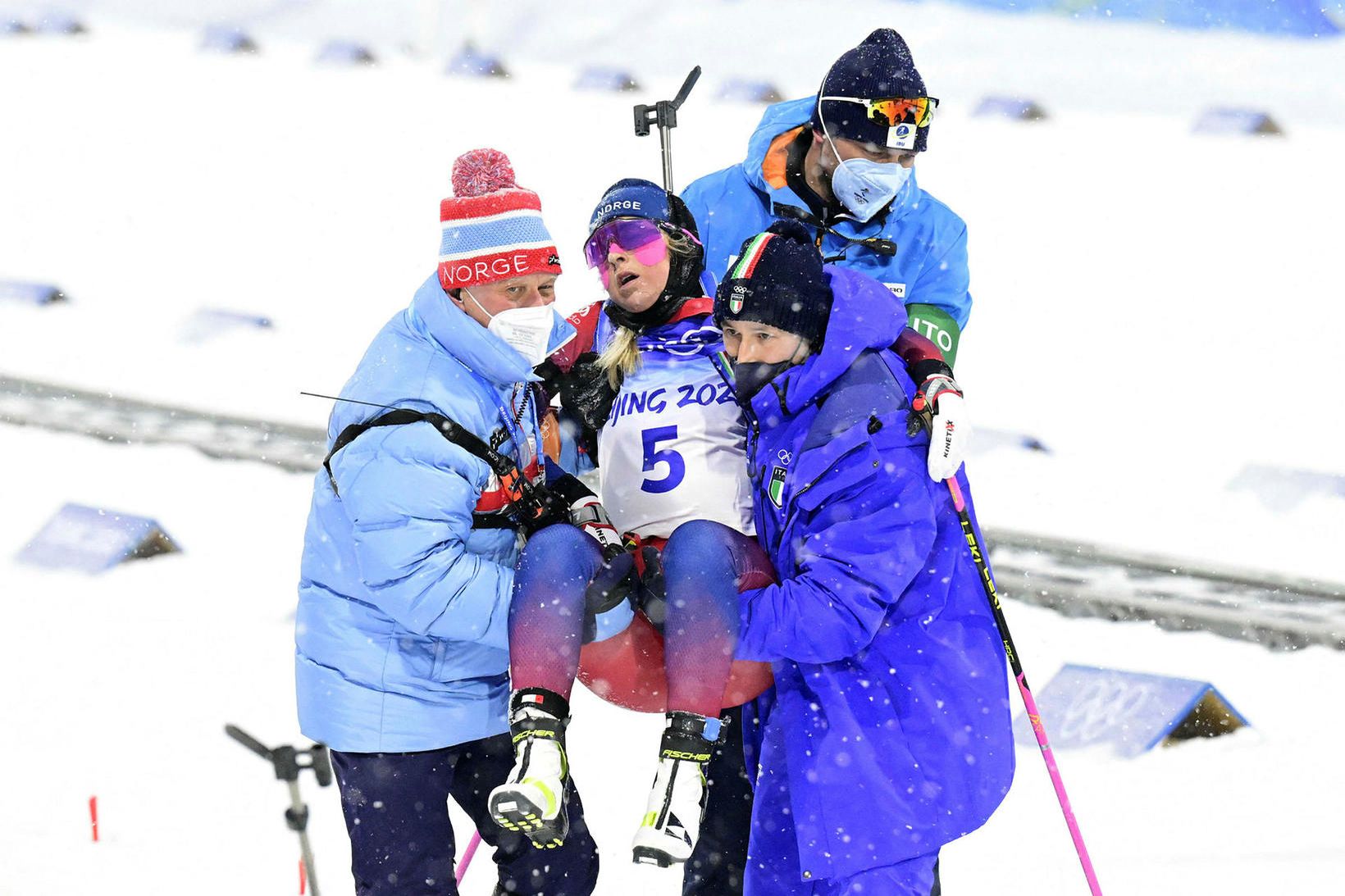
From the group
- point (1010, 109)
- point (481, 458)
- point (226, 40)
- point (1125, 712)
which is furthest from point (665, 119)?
point (226, 40)

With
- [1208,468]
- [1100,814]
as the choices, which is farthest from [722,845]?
[1208,468]

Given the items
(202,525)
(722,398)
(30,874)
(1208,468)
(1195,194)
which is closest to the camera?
(722,398)

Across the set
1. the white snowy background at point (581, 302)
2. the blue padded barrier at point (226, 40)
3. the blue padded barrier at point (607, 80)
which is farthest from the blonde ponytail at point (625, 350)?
the blue padded barrier at point (226, 40)

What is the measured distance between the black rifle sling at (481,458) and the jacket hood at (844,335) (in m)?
0.52

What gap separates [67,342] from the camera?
7699 mm

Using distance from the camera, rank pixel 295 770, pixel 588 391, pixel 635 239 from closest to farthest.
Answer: pixel 635 239, pixel 588 391, pixel 295 770

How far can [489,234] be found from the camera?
2.78 meters

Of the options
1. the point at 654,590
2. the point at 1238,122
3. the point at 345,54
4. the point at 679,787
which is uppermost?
the point at 345,54

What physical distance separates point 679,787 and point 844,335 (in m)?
0.94

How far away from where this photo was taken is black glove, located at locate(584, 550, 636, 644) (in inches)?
107

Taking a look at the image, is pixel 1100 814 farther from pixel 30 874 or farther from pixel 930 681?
pixel 30 874

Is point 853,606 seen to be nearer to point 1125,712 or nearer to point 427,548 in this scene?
point 427,548

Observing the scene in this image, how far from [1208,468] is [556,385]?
4.82 m

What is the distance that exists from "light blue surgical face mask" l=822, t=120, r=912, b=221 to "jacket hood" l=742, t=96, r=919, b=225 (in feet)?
0.18
